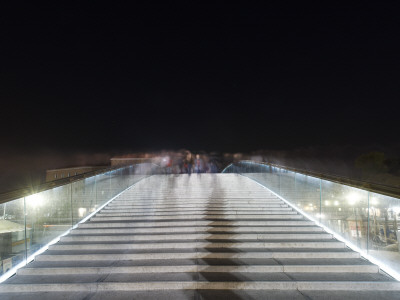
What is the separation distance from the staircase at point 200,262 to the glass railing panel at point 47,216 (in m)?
0.25

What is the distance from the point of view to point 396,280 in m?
4.32

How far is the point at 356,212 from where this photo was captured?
521 centimetres

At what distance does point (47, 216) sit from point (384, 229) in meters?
5.74

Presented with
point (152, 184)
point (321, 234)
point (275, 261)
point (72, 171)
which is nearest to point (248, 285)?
point (275, 261)

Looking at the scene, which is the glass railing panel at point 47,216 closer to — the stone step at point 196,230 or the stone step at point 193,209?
the stone step at point 196,230

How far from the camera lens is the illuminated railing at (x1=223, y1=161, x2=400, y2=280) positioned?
442cm

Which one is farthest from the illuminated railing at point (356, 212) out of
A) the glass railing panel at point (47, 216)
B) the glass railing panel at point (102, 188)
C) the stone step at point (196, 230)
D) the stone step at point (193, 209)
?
the glass railing panel at point (47, 216)

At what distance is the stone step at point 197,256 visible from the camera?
16.9 ft

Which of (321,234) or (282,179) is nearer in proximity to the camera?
(321,234)

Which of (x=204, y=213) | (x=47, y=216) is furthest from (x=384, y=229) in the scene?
(x=47, y=216)

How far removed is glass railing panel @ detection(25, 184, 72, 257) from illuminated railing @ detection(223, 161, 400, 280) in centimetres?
555

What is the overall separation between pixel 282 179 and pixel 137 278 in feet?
19.2

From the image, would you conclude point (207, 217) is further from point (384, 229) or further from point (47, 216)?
point (384, 229)

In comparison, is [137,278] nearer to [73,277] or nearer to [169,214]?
[73,277]
